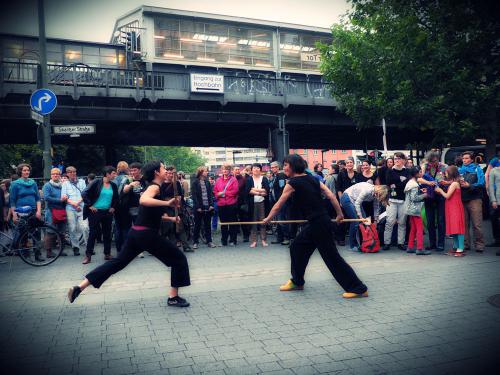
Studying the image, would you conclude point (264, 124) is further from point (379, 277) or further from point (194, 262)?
point (379, 277)

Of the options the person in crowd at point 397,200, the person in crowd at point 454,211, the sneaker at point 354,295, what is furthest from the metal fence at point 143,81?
the sneaker at point 354,295

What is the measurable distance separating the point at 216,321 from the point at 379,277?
Answer: 10.0 feet

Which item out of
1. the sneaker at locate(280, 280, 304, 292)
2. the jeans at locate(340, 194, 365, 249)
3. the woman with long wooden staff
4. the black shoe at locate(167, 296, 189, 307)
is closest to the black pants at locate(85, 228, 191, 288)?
the black shoe at locate(167, 296, 189, 307)

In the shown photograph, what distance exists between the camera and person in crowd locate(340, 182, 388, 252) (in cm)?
946

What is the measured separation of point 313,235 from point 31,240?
6.39 metres

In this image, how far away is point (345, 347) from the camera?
4035mm

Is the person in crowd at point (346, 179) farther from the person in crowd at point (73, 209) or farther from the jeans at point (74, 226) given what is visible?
the jeans at point (74, 226)

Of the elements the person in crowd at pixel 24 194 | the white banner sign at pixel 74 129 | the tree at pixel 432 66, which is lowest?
the person in crowd at pixel 24 194

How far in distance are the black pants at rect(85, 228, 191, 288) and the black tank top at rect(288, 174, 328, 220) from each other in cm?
178

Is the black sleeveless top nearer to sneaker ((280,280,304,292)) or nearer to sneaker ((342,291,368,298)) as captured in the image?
sneaker ((280,280,304,292))

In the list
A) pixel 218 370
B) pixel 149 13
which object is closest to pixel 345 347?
pixel 218 370

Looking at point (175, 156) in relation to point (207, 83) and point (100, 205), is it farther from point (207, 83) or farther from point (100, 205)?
point (100, 205)

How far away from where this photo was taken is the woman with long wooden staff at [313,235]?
5.79m

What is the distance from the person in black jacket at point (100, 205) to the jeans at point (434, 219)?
22.0 feet
